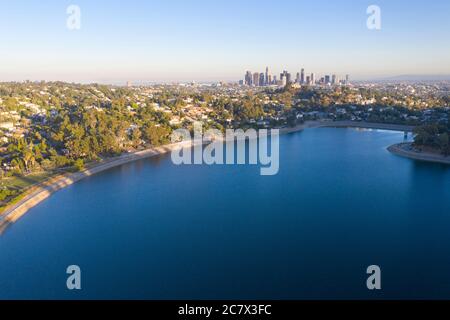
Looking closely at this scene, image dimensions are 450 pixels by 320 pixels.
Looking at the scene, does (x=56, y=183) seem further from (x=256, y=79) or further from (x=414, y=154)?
(x=256, y=79)

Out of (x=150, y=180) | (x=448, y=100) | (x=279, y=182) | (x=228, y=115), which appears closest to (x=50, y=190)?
(x=150, y=180)

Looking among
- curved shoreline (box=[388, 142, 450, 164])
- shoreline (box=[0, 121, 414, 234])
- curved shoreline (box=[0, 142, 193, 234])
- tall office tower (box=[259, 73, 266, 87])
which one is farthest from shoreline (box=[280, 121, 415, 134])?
tall office tower (box=[259, 73, 266, 87])

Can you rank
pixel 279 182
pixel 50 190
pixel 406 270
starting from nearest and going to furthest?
pixel 406 270, pixel 50 190, pixel 279 182

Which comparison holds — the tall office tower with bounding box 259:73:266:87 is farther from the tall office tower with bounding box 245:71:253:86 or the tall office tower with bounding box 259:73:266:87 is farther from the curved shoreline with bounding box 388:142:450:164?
the curved shoreline with bounding box 388:142:450:164

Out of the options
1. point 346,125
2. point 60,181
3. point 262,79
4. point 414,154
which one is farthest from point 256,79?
point 60,181
